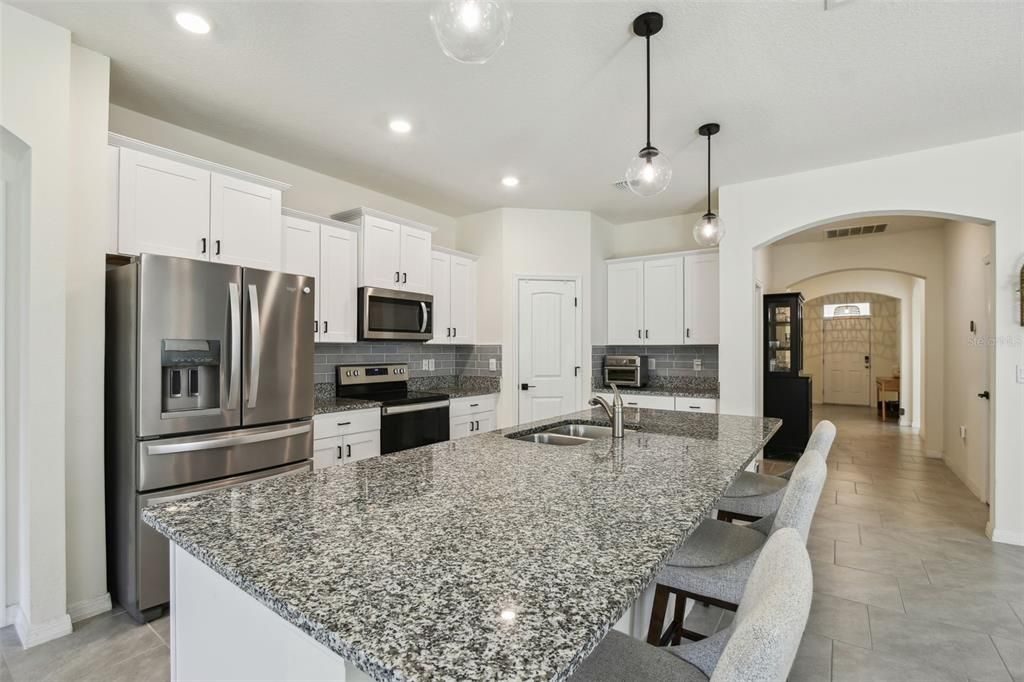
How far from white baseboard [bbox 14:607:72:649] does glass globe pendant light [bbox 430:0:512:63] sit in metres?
2.84

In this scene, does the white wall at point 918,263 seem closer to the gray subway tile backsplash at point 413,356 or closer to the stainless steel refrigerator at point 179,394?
the gray subway tile backsplash at point 413,356

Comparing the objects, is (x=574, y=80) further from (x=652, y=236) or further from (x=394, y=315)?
(x=652, y=236)

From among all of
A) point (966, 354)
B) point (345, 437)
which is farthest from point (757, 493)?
point (966, 354)

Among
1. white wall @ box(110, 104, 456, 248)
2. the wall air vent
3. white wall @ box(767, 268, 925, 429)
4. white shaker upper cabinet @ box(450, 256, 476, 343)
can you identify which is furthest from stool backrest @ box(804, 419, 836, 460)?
white wall @ box(767, 268, 925, 429)

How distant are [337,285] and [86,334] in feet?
5.43

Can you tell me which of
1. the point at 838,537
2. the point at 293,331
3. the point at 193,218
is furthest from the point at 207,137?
the point at 838,537

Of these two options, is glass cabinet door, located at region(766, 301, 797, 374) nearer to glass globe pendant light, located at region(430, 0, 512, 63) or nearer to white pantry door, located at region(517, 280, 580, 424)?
white pantry door, located at region(517, 280, 580, 424)

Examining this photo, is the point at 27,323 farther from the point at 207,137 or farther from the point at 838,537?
the point at 838,537

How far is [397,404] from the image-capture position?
3723 millimetres

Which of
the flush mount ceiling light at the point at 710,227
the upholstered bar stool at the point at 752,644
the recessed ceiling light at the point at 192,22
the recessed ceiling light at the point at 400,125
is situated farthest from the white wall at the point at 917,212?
the recessed ceiling light at the point at 192,22

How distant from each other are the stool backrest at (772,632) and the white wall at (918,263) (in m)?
6.41

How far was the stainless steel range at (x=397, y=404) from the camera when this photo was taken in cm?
369

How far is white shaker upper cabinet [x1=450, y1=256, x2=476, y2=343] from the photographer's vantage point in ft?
16.0

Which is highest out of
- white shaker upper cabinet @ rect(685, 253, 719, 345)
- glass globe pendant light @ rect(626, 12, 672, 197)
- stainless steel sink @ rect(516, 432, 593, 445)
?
glass globe pendant light @ rect(626, 12, 672, 197)
